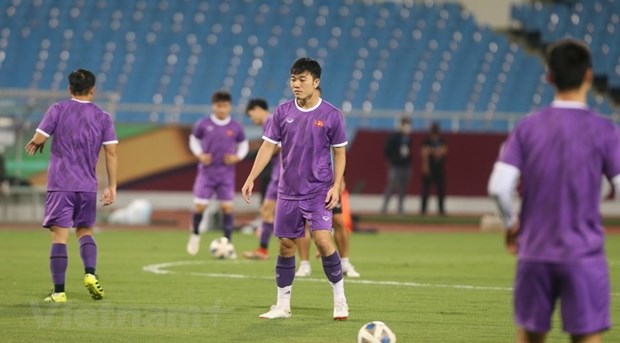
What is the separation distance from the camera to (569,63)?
619 cm

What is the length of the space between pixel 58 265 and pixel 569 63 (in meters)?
6.73

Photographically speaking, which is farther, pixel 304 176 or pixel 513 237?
pixel 304 176

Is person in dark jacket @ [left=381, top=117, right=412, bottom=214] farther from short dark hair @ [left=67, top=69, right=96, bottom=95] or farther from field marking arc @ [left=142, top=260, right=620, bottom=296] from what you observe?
short dark hair @ [left=67, top=69, right=96, bottom=95]

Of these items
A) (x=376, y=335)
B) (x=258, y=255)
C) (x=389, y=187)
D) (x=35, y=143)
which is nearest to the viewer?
(x=376, y=335)

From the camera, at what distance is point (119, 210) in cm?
2741

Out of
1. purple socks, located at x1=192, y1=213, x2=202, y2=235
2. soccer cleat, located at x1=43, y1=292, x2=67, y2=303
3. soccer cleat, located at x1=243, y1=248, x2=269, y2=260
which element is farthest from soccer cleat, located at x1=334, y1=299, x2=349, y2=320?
purple socks, located at x1=192, y1=213, x2=202, y2=235

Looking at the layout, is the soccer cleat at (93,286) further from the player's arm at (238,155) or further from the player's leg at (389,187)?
the player's leg at (389,187)

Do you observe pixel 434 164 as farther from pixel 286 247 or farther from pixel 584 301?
pixel 584 301

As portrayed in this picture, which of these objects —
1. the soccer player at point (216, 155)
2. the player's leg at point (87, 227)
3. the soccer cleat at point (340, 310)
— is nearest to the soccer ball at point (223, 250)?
the soccer player at point (216, 155)

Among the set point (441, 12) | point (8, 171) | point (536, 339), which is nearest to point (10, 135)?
point (8, 171)

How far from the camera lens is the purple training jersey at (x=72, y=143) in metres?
11.7

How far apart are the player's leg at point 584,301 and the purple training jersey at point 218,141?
12862mm

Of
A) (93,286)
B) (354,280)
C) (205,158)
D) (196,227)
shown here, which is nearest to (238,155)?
(205,158)

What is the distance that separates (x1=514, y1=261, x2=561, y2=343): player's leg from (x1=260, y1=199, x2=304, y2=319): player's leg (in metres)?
4.43
